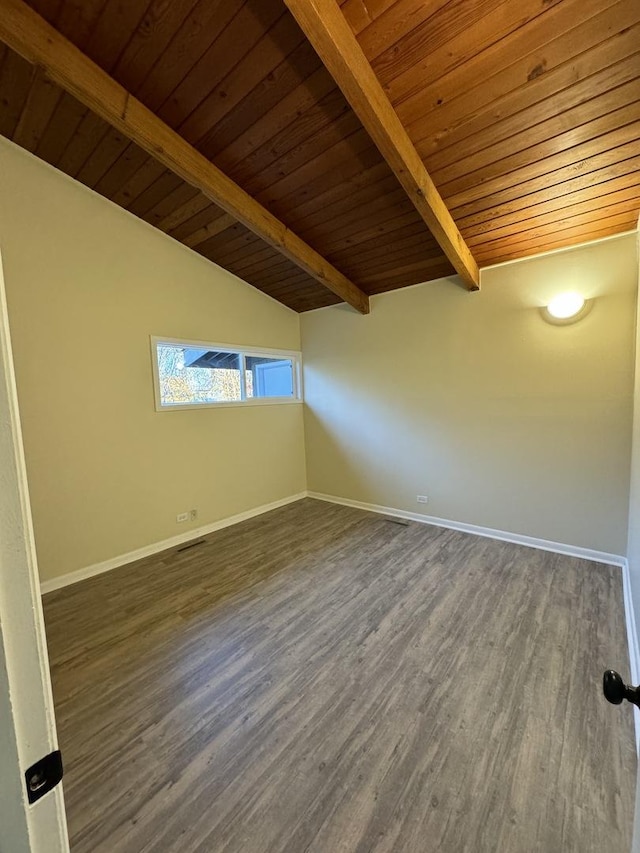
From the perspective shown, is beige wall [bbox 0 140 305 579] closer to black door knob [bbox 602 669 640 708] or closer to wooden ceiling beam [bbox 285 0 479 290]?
wooden ceiling beam [bbox 285 0 479 290]

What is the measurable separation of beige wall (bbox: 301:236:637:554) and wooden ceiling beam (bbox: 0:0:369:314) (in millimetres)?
1641

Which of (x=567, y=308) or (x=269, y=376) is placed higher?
(x=567, y=308)

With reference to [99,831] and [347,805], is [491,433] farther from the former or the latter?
[99,831]

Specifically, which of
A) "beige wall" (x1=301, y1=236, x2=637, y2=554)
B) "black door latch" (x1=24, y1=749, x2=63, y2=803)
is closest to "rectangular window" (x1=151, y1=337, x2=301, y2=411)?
"beige wall" (x1=301, y1=236, x2=637, y2=554)

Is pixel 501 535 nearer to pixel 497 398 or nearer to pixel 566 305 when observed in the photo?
pixel 497 398

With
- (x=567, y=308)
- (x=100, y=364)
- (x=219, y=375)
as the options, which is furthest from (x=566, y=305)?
(x=100, y=364)

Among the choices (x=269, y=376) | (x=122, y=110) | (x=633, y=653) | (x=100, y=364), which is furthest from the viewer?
(x=269, y=376)

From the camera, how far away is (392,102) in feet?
6.29

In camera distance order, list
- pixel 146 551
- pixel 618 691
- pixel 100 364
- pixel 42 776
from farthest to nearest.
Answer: pixel 146 551, pixel 100 364, pixel 618 691, pixel 42 776

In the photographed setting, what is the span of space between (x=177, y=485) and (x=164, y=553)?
2.12 feet

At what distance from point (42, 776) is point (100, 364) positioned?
3018 millimetres

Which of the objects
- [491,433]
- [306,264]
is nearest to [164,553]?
[306,264]

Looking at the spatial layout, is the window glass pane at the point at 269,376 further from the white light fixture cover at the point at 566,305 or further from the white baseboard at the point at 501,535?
the white light fixture cover at the point at 566,305

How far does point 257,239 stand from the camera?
3.26 metres
